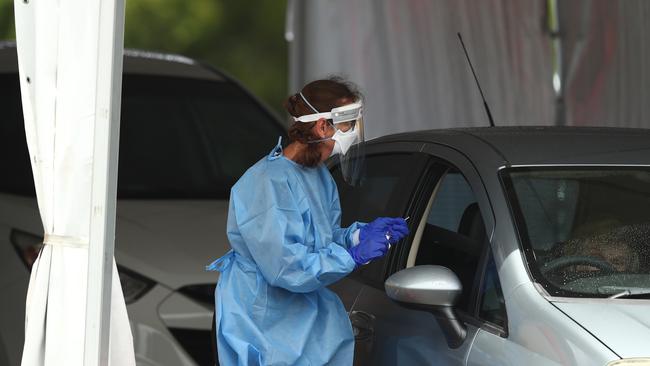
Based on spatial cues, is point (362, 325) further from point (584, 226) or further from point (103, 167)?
point (103, 167)

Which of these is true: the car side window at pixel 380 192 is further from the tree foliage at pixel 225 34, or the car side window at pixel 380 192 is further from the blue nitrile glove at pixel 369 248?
the tree foliage at pixel 225 34

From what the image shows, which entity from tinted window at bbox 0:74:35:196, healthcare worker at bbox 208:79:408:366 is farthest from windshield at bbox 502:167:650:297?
tinted window at bbox 0:74:35:196

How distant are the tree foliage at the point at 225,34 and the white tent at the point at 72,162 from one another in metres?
22.4

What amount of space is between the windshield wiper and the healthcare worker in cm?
74

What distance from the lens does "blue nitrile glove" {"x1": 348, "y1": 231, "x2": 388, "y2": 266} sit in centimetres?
392

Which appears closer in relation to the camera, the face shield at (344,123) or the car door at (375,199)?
the face shield at (344,123)

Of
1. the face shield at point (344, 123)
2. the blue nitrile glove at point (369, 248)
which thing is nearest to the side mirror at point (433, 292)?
the blue nitrile glove at point (369, 248)

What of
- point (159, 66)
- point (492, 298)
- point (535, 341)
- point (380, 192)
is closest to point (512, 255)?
point (492, 298)

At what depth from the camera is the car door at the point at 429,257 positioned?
405cm

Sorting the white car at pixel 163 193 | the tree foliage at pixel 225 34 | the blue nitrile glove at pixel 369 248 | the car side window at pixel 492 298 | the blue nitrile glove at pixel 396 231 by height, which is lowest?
the tree foliage at pixel 225 34

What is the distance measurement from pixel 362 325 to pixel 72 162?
136 cm

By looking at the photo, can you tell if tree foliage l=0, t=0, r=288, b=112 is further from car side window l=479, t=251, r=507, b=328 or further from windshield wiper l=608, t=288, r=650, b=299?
windshield wiper l=608, t=288, r=650, b=299

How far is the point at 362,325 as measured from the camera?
14.7 ft

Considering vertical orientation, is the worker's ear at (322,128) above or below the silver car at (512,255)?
above
